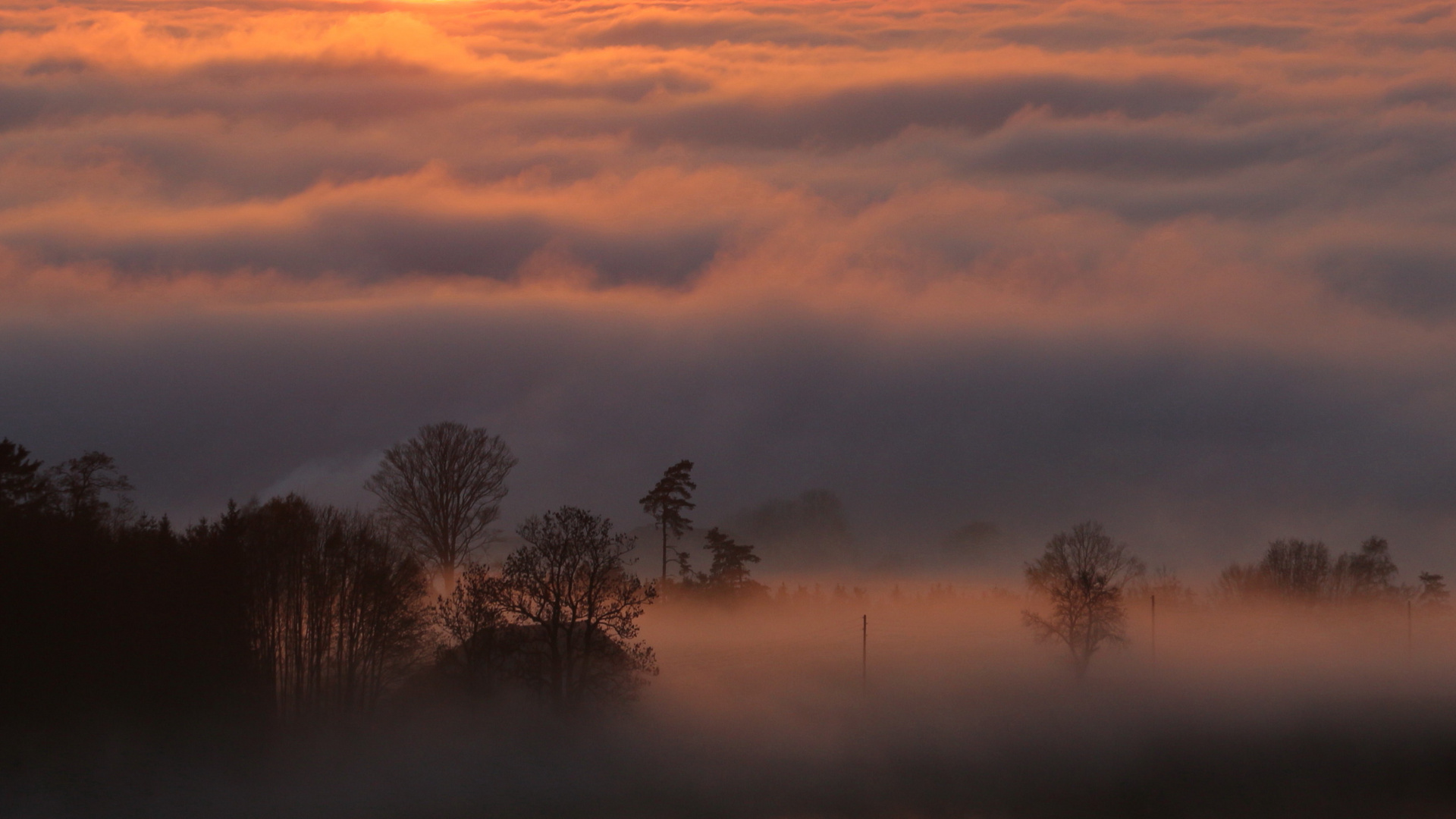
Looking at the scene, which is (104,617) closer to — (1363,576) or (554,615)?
(554,615)

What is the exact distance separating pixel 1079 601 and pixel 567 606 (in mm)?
61321

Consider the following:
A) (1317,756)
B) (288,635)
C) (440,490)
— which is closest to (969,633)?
(1317,756)

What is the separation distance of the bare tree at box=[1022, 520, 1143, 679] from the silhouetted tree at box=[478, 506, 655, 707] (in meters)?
52.5

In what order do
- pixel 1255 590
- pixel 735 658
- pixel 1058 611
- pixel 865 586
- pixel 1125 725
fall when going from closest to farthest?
pixel 1125 725 < pixel 735 658 < pixel 1058 611 < pixel 1255 590 < pixel 865 586

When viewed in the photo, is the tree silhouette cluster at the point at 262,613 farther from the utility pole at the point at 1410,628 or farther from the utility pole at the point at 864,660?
the utility pole at the point at 1410,628

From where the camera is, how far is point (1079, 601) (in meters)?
133

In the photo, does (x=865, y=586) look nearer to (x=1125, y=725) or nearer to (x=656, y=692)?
(x=1125, y=725)

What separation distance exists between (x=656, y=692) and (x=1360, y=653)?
89167 mm

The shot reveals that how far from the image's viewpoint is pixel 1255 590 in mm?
184375

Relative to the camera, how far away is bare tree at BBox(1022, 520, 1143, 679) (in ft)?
432

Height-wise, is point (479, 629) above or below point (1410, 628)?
above

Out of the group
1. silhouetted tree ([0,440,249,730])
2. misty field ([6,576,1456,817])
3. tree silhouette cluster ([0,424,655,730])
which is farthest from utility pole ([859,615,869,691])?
silhouetted tree ([0,440,249,730])

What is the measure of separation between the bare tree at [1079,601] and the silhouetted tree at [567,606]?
52.5m

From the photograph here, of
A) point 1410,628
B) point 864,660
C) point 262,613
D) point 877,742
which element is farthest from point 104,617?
point 1410,628
